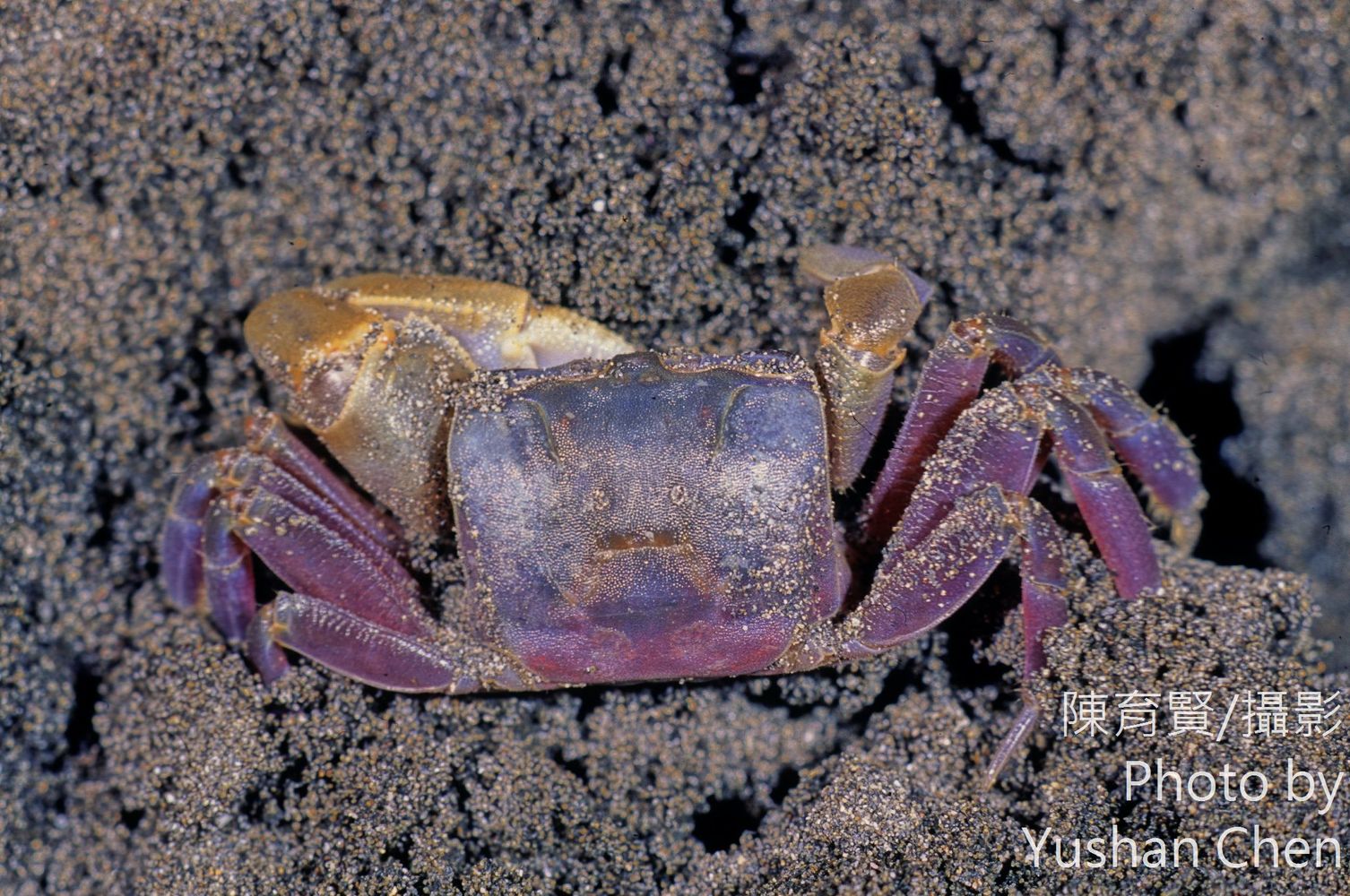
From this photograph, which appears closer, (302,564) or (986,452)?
(986,452)

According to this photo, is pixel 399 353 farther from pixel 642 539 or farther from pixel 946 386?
pixel 946 386

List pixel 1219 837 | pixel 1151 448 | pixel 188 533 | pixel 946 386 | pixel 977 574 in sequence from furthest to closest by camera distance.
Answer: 1. pixel 188 533
2. pixel 1151 448
3. pixel 946 386
4. pixel 977 574
5. pixel 1219 837

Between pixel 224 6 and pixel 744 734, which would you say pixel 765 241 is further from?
pixel 224 6

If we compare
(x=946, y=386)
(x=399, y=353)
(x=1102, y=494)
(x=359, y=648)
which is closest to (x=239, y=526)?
(x=359, y=648)

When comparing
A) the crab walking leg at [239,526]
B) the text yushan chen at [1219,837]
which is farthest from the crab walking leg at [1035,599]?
the crab walking leg at [239,526]

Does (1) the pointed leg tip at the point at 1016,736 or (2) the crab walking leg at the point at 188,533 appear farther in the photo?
(2) the crab walking leg at the point at 188,533

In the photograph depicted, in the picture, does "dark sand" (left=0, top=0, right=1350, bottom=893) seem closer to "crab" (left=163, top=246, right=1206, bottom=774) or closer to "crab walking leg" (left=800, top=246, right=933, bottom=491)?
"crab" (left=163, top=246, right=1206, bottom=774)

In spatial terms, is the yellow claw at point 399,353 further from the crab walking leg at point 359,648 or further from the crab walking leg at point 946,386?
the crab walking leg at point 946,386

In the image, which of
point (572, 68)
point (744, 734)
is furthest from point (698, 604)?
point (572, 68)
